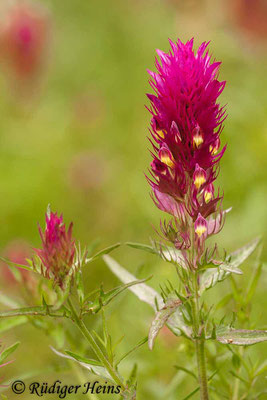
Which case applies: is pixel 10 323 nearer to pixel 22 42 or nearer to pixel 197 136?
pixel 197 136

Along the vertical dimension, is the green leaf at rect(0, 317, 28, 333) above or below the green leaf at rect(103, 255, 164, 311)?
below

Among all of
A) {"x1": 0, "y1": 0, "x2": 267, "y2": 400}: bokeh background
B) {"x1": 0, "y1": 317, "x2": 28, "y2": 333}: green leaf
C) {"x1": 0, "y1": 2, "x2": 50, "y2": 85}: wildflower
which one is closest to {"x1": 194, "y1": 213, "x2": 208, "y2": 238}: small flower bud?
{"x1": 0, "y1": 317, "x2": 28, "y2": 333}: green leaf

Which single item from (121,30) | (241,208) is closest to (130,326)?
(241,208)

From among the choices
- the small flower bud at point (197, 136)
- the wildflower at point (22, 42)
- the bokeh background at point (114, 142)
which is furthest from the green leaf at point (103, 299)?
the wildflower at point (22, 42)

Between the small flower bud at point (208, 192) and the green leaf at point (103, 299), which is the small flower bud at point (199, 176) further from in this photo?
the green leaf at point (103, 299)

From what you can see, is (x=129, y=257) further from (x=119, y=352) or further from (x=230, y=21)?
(x=230, y=21)

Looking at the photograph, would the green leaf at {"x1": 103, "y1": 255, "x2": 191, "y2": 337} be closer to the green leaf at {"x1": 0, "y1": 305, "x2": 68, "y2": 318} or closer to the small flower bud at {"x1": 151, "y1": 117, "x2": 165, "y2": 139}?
the green leaf at {"x1": 0, "y1": 305, "x2": 68, "y2": 318}
